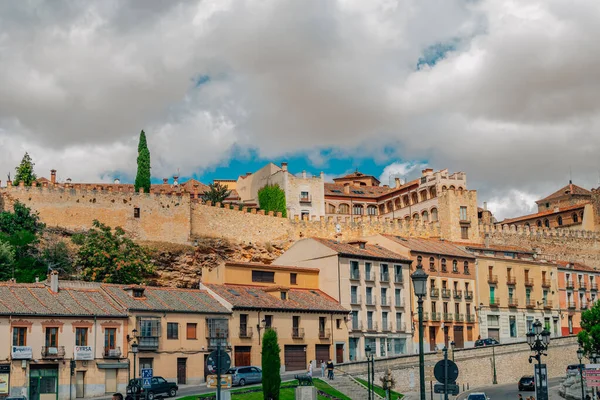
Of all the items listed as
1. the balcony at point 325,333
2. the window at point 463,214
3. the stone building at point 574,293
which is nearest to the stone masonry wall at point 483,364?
the balcony at point 325,333

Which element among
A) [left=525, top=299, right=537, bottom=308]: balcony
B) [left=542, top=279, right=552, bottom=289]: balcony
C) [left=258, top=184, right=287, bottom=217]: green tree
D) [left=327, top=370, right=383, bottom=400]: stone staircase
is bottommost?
[left=327, top=370, right=383, bottom=400]: stone staircase

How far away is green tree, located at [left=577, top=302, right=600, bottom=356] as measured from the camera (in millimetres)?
65062

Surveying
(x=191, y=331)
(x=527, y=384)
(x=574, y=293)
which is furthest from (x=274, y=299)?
(x=574, y=293)

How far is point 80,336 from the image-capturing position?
50.8 metres

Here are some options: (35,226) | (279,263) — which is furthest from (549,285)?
(35,226)

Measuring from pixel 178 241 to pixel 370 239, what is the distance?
59.6 feet

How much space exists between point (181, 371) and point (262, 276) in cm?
1353

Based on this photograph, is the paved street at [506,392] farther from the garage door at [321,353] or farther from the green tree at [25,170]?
the green tree at [25,170]

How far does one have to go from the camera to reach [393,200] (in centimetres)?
Result: 11375

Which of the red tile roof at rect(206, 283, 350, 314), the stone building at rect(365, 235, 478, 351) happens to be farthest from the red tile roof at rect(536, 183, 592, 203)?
the red tile roof at rect(206, 283, 350, 314)

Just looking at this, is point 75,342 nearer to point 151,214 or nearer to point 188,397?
point 188,397

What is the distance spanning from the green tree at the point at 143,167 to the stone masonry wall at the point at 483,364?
35.1 m

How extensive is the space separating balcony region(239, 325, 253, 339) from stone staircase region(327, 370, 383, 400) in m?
7.60

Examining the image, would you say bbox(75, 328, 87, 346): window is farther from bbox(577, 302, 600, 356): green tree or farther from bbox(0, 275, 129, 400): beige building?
bbox(577, 302, 600, 356): green tree
